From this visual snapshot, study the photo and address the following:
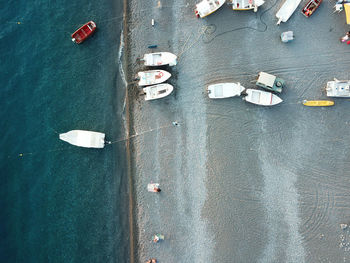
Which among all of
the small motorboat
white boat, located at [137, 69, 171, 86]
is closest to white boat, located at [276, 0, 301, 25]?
the small motorboat

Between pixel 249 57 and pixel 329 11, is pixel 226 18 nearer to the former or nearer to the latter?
pixel 249 57

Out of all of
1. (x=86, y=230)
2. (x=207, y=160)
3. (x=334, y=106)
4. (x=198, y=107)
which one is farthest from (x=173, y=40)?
(x=86, y=230)

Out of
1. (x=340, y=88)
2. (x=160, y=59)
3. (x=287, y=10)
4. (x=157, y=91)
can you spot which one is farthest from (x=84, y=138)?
(x=340, y=88)

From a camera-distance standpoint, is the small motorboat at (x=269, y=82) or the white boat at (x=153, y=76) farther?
the white boat at (x=153, y=76)

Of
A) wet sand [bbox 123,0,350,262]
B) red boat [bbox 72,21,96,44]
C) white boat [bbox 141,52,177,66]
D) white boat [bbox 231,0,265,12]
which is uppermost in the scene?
white boat [bbox 231,0,265,12]

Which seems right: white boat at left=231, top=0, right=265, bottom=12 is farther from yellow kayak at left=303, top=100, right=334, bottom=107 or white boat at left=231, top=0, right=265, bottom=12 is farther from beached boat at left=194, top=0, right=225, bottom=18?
yellow kayak at left=303, top=100, right=334, bottom=107

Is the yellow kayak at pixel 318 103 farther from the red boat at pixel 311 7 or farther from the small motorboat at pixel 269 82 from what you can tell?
the red boat at pixel 311 7

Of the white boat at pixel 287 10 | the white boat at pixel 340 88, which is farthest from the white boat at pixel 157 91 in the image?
the white boat at pixel 340 88
